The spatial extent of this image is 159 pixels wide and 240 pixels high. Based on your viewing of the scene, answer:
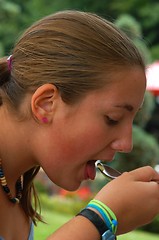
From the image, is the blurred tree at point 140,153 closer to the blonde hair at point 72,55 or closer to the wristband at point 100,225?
the blonde hair at point 72,55

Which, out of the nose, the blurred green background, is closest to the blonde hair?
the nose

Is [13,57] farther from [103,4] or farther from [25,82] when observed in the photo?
[103,4]

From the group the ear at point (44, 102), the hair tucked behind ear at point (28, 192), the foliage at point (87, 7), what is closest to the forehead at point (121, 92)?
the ear at point (44, 102)

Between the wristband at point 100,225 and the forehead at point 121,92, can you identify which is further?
the forehead at point 121,92

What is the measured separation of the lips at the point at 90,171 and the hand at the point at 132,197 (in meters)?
0.10

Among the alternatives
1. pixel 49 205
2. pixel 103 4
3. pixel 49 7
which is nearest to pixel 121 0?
pixel 103 4

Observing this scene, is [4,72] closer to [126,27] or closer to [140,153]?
[140,153]

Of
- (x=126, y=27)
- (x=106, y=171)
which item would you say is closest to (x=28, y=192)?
(x=106, y=171)

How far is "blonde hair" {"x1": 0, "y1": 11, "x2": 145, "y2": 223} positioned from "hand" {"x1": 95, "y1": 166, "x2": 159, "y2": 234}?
0.94 ft

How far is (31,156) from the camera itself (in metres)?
2.05

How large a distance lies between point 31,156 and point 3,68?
31cm

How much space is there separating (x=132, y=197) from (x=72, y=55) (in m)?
0.46

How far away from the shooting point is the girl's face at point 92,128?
189cm

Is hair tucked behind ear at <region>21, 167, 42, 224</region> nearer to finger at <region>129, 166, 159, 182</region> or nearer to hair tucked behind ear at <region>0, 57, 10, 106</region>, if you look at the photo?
hair tucked behind ear at <region>0, 57, 10, 106</region>
